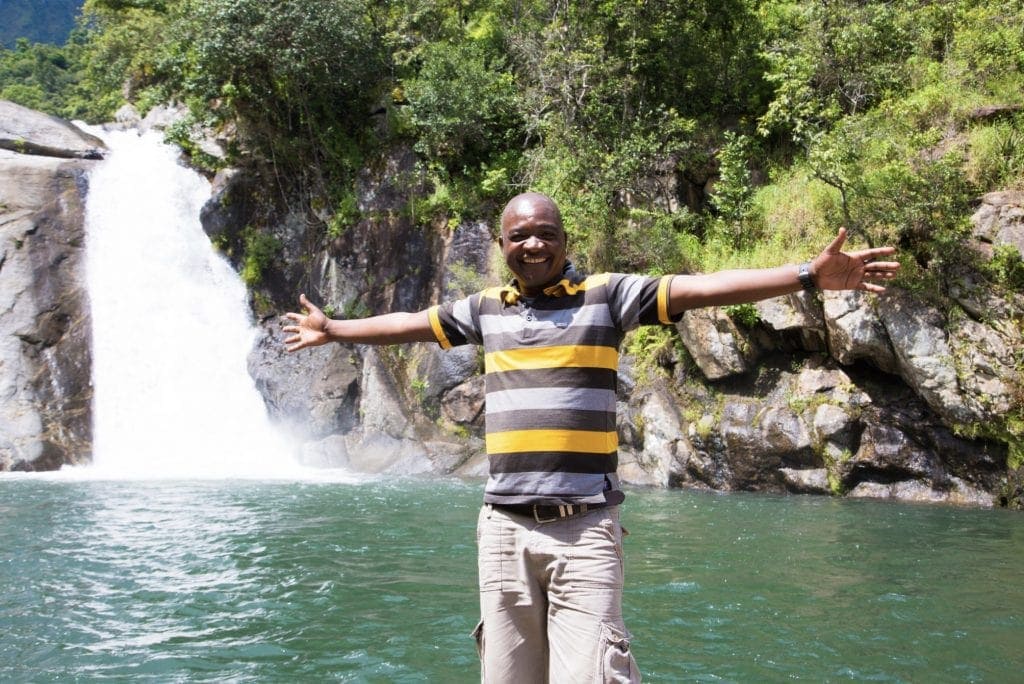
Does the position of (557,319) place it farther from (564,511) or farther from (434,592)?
(434,592)

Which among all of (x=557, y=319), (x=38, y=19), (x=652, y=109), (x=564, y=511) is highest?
(x=38, y=19)

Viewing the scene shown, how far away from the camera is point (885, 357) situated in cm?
1162

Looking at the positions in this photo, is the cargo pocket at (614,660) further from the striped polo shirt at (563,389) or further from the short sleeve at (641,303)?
the short sleeve at (641,303)

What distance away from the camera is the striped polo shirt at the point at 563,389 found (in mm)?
2662

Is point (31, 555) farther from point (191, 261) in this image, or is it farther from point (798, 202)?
point (191, 261)

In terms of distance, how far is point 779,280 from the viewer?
→ 2.66 m

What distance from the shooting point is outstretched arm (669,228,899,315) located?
261cm

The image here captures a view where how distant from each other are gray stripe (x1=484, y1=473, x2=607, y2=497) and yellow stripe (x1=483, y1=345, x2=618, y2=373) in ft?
1.19

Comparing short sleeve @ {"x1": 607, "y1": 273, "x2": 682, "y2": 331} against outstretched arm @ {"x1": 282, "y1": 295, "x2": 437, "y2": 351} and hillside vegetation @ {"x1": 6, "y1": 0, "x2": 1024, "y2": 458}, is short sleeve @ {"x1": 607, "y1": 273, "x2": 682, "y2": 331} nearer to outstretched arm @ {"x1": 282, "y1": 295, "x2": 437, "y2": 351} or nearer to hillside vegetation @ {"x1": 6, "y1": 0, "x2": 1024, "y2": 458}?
outstretched arm @ {"x1": 282, "y1": 295, "x2": 437, "y2": 351}

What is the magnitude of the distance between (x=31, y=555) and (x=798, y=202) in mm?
12135

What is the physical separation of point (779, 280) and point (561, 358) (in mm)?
763

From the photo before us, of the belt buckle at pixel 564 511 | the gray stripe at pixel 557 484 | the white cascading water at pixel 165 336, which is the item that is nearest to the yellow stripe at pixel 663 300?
the gray stripe at pixel 557 484

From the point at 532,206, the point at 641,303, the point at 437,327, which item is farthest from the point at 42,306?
the point at 641,303

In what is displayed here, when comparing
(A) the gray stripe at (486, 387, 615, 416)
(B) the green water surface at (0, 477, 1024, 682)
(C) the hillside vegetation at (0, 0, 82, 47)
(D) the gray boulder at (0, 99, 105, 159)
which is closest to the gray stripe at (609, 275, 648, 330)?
(A) the gray stripe at (486, 387, 615, 416)
